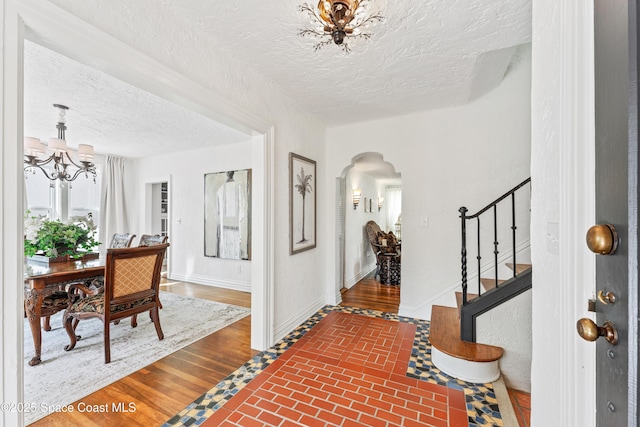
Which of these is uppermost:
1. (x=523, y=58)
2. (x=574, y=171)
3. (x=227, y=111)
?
(x=523, y=58)

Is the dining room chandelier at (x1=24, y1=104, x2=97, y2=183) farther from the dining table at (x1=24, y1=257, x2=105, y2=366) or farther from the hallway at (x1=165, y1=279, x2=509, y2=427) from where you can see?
the hallway at (x1=165, y1=279, x2=509, y2=427)

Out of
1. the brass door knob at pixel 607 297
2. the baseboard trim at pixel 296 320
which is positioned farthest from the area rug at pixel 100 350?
the brass door knob at pixel 607 297

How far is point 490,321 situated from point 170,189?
18.5ft

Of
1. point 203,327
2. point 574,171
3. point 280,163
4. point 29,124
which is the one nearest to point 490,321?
point 574,171

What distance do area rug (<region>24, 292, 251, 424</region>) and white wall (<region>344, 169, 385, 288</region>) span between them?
85.1 inches

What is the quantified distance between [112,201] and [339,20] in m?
6.00

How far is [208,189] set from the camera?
480 centimetres

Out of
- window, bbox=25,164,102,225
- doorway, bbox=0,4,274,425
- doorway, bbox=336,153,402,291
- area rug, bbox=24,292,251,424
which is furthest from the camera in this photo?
window, bbox=25,164,102,225

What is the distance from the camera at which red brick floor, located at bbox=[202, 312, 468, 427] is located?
162cm

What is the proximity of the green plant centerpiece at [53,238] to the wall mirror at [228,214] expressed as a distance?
1.84 metres

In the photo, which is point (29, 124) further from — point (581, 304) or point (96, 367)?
point (581, 304)

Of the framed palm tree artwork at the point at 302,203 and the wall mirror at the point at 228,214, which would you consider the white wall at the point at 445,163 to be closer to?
the framed palm tree artwork at the point at 302,203

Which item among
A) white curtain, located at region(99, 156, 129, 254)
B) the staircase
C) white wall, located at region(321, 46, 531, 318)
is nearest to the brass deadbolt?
the staircase

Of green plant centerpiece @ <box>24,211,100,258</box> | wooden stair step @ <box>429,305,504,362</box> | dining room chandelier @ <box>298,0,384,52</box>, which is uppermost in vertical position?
dining room chandelier @ <box>298,0,384,52</box>
